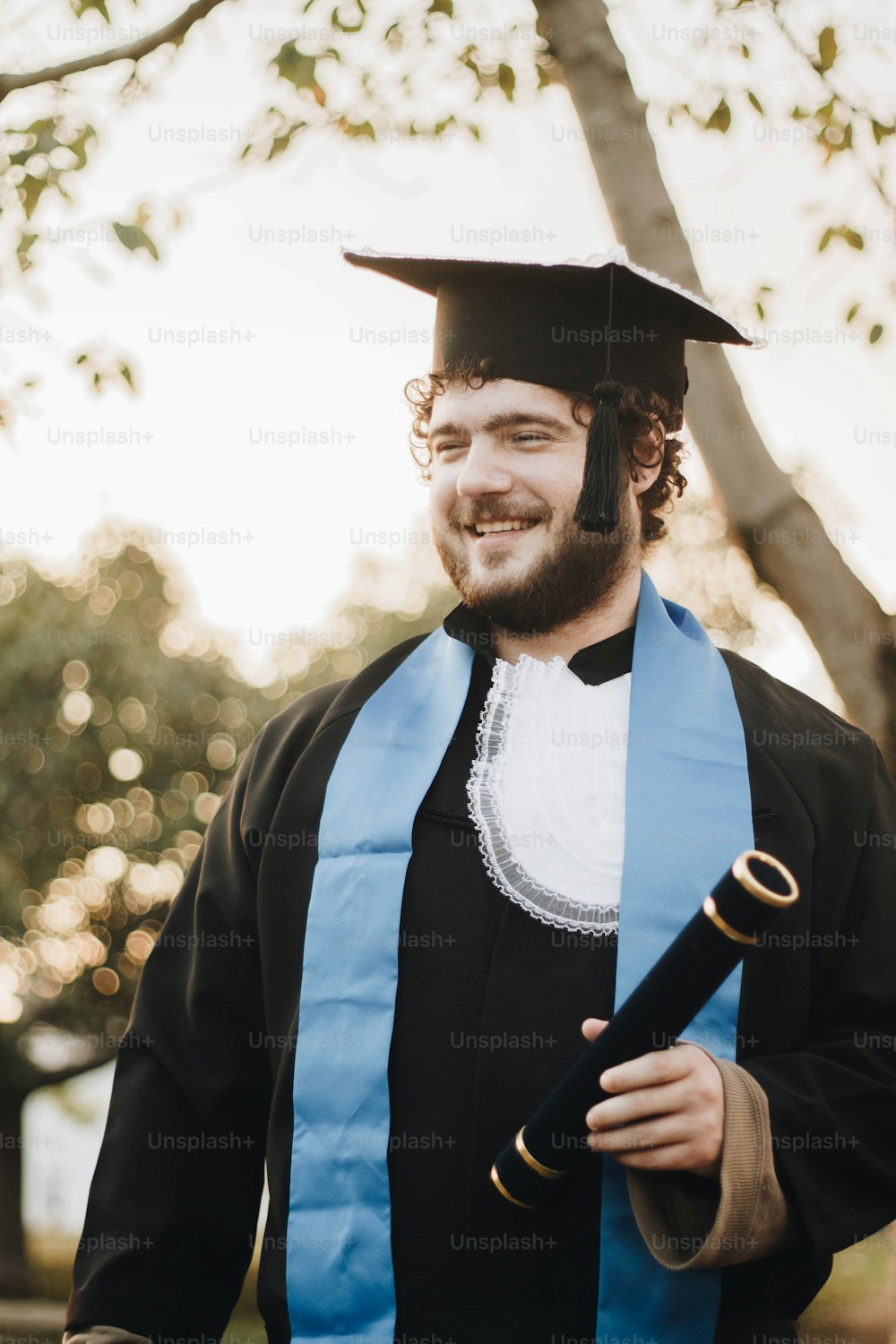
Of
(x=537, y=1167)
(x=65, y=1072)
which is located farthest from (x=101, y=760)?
(x=537, y=1167)

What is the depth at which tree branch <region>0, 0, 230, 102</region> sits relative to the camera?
4.22m

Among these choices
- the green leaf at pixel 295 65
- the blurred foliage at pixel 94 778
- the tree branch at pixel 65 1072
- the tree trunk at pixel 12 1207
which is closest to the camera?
the green leaf at pixel 295 65

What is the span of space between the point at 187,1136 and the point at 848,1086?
1263mm

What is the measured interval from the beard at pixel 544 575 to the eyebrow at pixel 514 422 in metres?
0.17

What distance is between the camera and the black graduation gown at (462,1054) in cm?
228

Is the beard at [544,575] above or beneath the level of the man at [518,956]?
above

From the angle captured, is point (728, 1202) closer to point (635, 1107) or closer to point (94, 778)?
point (635, 1107)

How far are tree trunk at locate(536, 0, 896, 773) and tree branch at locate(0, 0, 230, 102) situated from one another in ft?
3.84

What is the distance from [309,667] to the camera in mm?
18172

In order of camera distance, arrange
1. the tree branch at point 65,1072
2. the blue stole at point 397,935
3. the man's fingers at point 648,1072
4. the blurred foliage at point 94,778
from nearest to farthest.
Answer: the man's fingers at point 648,1072 → the blue stole at point 397,935 → the blurred foliage at point 94,778 → the tree branch at point 65,1072

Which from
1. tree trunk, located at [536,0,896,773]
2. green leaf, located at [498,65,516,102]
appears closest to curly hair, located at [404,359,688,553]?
tree trunk, located at [536,0,896,773]

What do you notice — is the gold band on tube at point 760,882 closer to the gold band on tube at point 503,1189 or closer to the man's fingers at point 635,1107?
the man's fingers at point 635,1107

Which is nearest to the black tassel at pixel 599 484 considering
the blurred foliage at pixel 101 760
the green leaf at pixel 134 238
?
the green leaf at pixel 134 238

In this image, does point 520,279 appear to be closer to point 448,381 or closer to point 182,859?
point 448,381
